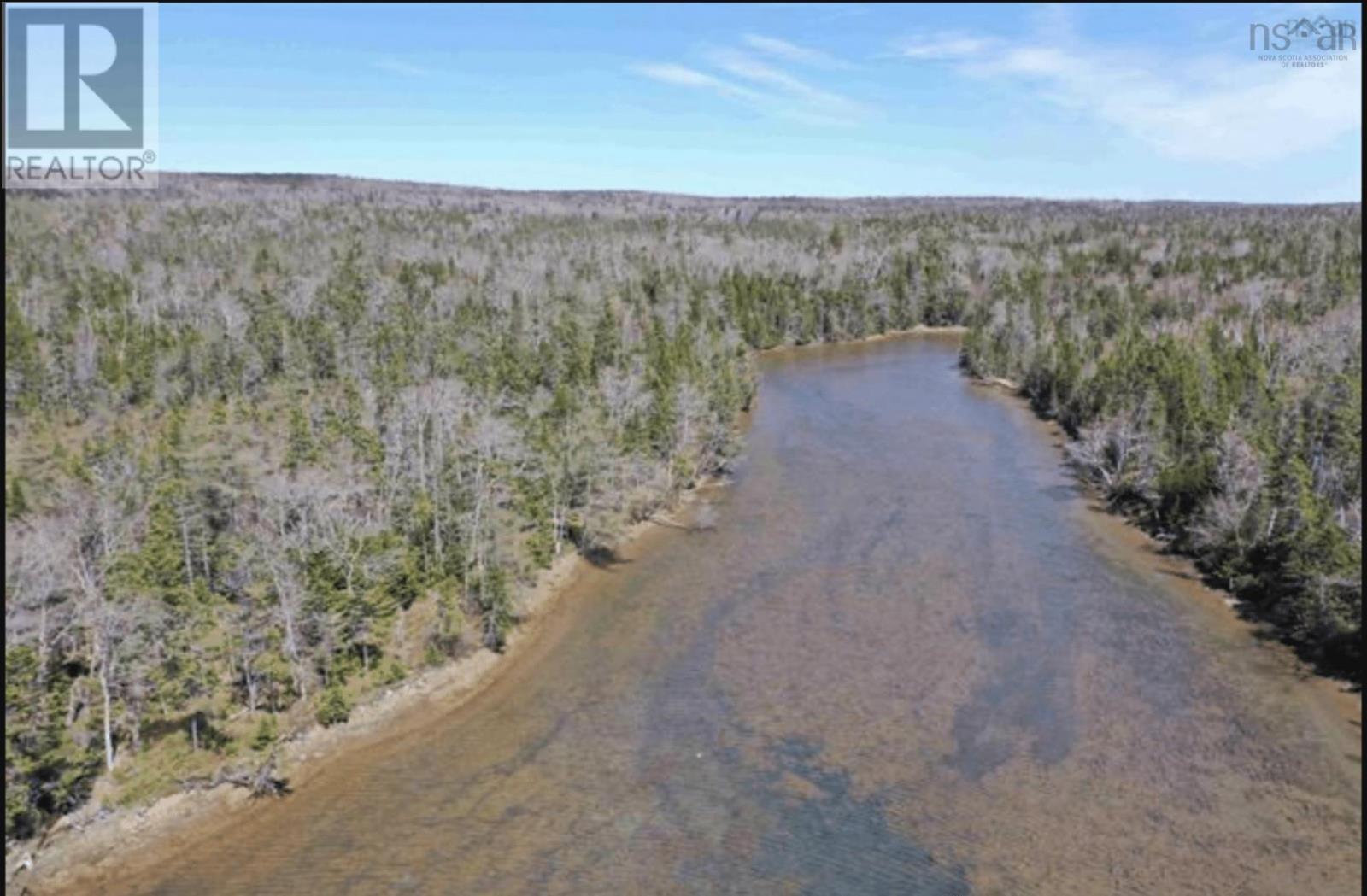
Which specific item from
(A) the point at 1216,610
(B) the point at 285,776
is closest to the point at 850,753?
(B) the point at 285,776

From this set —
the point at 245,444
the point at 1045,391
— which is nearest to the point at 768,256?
the point at 1045,391

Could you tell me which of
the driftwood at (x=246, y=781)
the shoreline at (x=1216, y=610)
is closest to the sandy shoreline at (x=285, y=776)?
the driftwood at (x=246, y=781)

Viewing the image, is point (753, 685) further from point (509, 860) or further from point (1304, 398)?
point (1304, 398)

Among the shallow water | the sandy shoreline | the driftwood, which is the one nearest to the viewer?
the sandy shoreline

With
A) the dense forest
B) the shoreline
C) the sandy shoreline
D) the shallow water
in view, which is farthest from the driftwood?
the shoreline

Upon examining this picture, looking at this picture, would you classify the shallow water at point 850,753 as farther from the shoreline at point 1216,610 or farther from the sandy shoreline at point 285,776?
the sandy shoreline at point 285,776

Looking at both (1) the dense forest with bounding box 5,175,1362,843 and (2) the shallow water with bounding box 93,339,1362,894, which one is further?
(1) the dense forest with bounding box 5,175,1362,843

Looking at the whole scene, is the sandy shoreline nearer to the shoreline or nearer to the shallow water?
the shallow water
